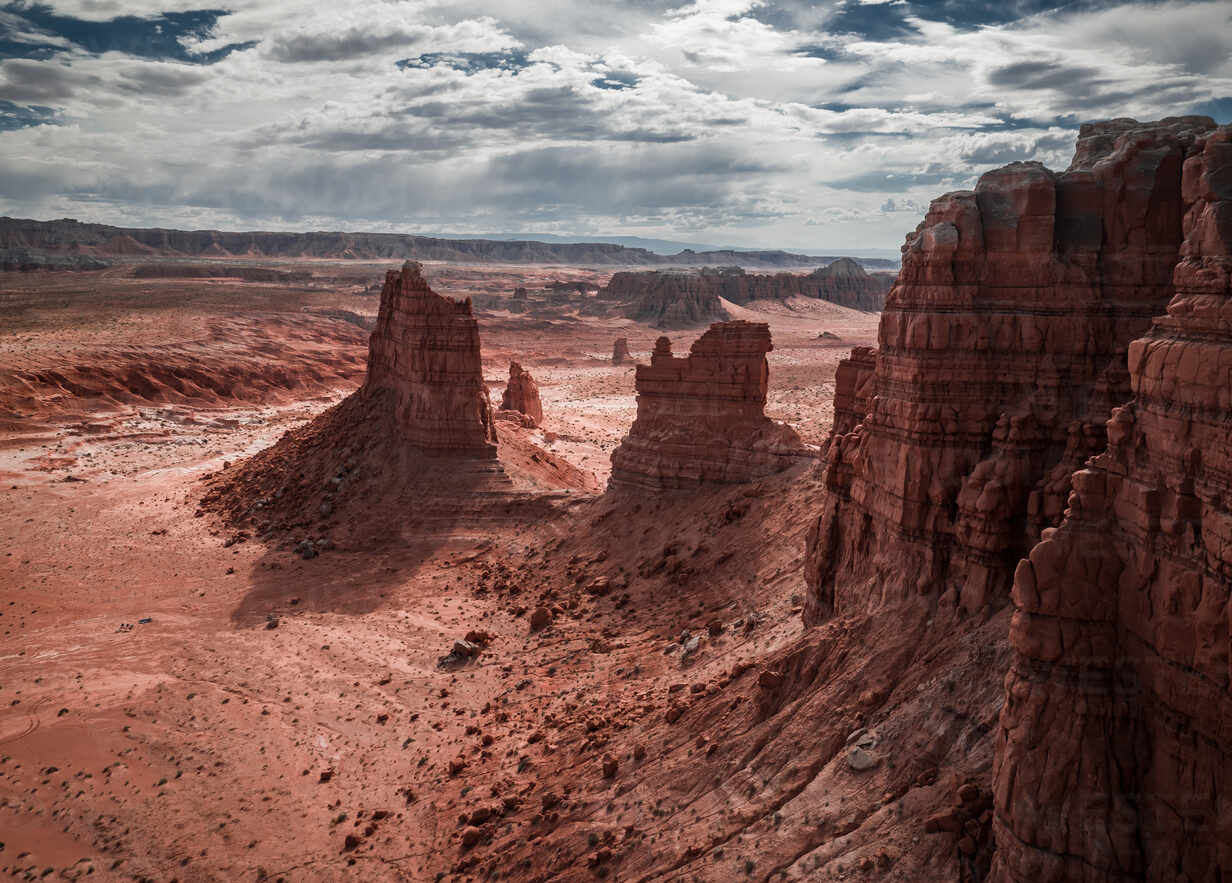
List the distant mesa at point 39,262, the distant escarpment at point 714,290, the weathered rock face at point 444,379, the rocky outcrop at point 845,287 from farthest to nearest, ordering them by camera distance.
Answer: the rocky outcrop at point 845,287 < the distant mesa at point 39,262 < the distant escarpment at point 714,290 < the weathered rock face at point 444,379

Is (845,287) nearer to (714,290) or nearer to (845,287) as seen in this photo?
(845,287)

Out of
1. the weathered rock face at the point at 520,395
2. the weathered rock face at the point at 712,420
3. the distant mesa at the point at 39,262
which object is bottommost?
the weathered rock face at the point at 520,395

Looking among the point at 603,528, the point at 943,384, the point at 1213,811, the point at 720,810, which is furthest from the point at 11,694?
the point at 1213,811

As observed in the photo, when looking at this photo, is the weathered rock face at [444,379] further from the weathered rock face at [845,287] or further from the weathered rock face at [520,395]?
the weathered rock face at [845,287]

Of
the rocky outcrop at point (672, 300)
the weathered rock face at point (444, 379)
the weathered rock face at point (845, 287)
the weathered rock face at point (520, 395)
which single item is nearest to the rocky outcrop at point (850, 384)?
the weathered rock face at point (444, 379)

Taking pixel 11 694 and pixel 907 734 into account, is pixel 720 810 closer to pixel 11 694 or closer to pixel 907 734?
pixel 907 734

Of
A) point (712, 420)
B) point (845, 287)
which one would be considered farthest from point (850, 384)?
point (845, 287)

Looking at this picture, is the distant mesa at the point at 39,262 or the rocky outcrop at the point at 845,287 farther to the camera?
the rocky outcrop at the point at 845,287
